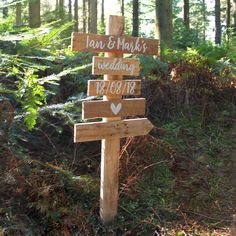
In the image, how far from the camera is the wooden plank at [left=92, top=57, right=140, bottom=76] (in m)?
4.06

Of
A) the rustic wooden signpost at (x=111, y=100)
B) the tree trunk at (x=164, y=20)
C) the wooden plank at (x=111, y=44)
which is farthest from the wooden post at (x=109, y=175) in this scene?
the tree trunk at (x=164, y=20)

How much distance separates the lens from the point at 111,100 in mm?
4250

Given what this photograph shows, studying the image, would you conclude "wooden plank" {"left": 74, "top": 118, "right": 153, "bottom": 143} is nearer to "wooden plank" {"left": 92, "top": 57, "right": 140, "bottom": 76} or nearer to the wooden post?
the wooden post

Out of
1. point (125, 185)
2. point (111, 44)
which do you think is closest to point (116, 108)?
point (111, 44)

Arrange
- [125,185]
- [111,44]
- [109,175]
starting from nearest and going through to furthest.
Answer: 1. [111,44]
2. [109,175]
3. [125,185]

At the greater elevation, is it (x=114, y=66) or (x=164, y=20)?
(x=164, y=20)

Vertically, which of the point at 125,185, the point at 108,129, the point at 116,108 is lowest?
the point at 125,185

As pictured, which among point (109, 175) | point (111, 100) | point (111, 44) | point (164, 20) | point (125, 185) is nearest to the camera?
point (111, 44)

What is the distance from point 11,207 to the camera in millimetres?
4176

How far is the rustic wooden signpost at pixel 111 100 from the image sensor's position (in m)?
4.05

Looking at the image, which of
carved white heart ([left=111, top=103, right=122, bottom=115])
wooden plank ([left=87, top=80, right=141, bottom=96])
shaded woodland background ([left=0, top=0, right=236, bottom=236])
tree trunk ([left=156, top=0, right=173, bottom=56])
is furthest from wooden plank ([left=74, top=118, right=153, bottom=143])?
tree trunk ([left=156, top=0, right=173, bottom=56])

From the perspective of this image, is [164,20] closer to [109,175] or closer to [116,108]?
[116,108]

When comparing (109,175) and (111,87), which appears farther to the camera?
(109,175)

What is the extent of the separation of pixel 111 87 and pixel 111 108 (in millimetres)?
233
